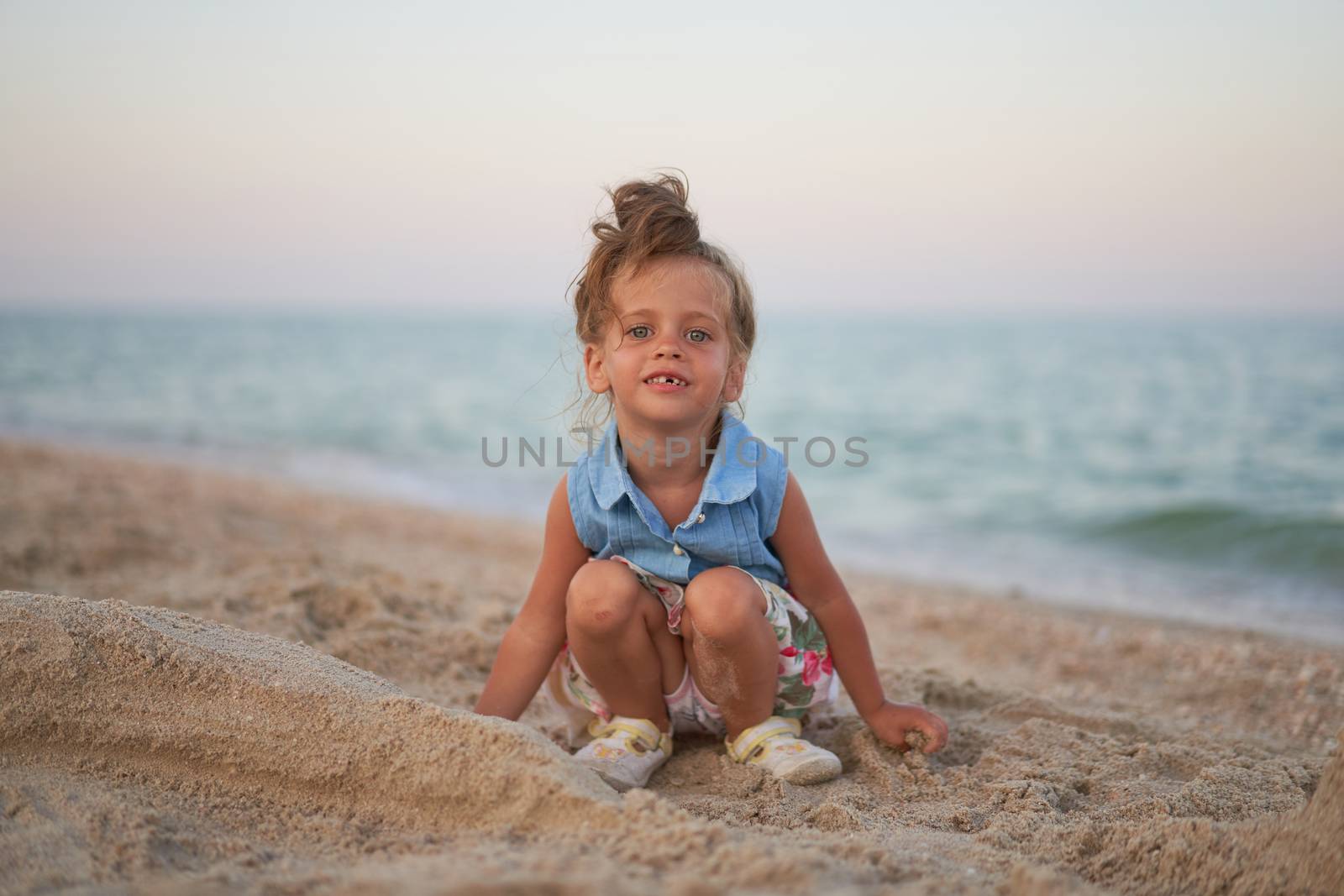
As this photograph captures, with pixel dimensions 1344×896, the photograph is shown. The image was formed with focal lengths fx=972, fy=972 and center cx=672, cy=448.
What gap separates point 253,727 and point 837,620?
129 centimetres

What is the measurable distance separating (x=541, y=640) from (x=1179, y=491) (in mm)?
6772

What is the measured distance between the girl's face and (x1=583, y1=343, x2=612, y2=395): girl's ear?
3.5 inches

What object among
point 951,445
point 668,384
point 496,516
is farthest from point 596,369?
point 951,445

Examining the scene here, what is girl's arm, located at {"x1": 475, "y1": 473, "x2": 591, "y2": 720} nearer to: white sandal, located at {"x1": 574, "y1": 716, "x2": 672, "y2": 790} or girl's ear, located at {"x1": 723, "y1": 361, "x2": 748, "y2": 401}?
white sandal, located at {"x1": 574, "y1": 716, "x2": 672, "y2": 790}

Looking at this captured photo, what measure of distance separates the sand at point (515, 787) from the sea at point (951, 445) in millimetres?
897

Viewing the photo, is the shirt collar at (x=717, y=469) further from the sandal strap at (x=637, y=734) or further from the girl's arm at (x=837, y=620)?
the sandal strap at (x=637, y=734)

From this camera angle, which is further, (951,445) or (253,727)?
(951,445)

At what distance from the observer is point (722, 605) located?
2100 mm

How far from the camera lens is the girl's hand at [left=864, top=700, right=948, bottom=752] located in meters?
2.29

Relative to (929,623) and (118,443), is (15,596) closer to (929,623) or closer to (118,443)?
(929,623)

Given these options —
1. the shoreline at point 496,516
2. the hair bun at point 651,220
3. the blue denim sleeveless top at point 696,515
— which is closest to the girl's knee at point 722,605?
the blue denim sleeveless top at point 696,515

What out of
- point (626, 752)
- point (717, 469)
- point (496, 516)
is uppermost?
point (717, 469)

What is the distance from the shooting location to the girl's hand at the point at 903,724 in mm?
2289

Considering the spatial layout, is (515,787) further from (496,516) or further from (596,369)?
(496,516)
